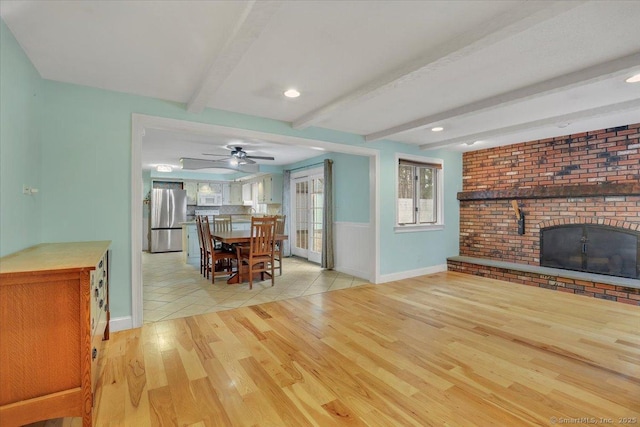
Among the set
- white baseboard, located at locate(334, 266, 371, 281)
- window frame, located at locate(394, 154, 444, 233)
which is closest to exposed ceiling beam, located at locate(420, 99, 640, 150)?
window frame, located at locate(394, 154, 444, 233)

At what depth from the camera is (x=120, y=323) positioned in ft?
9.64

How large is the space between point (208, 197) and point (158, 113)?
610 centimetres

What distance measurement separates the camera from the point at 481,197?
5551 millimetres

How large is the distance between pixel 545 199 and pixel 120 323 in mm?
6036

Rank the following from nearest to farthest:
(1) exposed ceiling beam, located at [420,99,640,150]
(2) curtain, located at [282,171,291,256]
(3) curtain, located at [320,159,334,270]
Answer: (1) exposed ceiling beam, located at [420,99,640,150] → (3) curtain, located at [320,159,334,270] → (2) curtain, located at [282,171,291,256]

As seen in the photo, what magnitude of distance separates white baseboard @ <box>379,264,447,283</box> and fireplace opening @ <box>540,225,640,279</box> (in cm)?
158

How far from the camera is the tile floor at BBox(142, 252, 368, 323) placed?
363 cm

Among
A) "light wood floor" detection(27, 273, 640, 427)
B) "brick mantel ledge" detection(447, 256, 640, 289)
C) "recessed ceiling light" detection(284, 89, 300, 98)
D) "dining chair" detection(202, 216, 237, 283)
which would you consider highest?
"recessed ceiling light" detection(284, 89, 300, 98)

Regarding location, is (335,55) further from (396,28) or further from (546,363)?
(546,363)

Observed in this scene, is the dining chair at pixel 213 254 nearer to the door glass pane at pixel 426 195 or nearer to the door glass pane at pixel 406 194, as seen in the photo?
the door glass pane at pixel 406 194

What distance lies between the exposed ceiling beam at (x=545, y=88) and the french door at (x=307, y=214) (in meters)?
3.16

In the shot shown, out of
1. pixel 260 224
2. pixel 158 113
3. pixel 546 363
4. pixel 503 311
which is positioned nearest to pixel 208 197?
pixel 260 224

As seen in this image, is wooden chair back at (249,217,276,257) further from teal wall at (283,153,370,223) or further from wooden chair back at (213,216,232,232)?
wooden chair back at (213,216,232,232)

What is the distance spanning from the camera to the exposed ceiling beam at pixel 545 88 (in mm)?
2244
